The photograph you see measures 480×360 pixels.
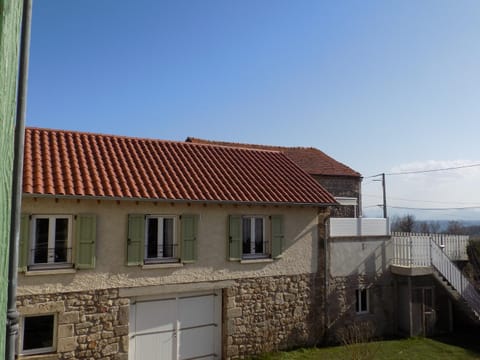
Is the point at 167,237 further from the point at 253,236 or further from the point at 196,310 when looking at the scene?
the point at 253,236

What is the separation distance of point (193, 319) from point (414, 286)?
353 inches

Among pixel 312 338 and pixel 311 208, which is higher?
pixel 311 208

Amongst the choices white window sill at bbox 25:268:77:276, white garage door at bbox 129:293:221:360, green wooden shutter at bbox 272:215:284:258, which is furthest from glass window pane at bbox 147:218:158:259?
green wooden shutter at bbox 272:215:284:258

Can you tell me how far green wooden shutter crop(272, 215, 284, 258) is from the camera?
42.0 ft

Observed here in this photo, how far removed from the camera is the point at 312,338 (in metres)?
13.4

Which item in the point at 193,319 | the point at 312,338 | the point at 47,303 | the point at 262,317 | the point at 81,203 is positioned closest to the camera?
the point at 47,303

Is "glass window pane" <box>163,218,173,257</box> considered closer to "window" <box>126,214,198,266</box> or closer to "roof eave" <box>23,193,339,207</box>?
"window" <box>126,214,198,266</box>

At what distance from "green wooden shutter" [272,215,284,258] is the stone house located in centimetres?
3

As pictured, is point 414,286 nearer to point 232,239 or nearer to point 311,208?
point 311,208

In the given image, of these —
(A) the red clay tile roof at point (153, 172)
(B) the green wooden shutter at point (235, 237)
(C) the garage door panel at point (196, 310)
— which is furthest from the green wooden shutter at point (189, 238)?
(C) the garage door panel at point (196, 310)

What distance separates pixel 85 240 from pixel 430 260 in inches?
511

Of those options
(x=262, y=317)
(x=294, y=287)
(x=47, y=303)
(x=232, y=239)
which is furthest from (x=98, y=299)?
(x=294, y=287)

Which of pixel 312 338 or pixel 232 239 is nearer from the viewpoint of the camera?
pixel 232 239

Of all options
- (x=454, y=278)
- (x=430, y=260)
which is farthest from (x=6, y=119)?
(x=454, y=278)
